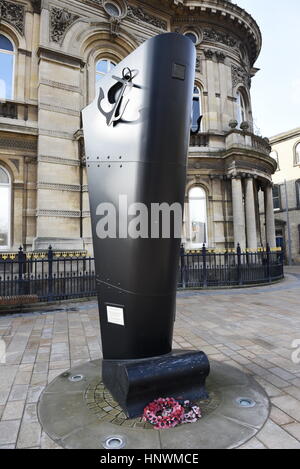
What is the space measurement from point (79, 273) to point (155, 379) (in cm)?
687

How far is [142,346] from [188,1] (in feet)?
59.3

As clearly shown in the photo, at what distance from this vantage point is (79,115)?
11.6 metres

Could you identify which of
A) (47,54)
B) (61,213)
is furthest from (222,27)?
(61,213)

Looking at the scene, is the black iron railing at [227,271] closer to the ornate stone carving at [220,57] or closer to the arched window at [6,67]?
the arched window at [6,67]

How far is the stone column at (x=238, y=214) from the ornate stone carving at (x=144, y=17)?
9060 millimetres

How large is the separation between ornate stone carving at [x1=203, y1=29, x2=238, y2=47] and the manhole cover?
17.7 metres

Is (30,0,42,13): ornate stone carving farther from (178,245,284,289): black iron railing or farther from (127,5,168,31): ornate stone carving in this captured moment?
(178,245,284,289): black iron railing

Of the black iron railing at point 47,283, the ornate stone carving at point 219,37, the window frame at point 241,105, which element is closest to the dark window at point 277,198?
the window frame at point 241,105

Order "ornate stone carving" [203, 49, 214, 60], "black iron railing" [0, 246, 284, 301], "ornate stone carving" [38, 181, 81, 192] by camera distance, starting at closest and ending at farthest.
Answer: "black iron railing" [0, 246, 284, 301] → "ornate stone carving" [38, 181, 81, 192] → "ornate stone carving" [203, 49, 214, 60]

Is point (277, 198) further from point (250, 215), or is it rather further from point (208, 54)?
point (208, 54)

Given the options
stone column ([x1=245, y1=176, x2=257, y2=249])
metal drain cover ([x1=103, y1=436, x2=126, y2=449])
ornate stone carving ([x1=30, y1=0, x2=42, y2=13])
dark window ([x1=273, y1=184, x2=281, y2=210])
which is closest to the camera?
metal drain cover ([x1=103, y1=436, x2=126, y2=449])

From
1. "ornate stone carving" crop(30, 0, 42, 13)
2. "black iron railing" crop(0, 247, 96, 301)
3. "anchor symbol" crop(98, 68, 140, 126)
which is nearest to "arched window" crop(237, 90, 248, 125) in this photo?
"ornate stone carving" crop(30, 0, 42, 13)

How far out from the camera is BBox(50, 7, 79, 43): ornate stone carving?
11.6 metres

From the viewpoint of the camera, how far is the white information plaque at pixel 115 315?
265cm
